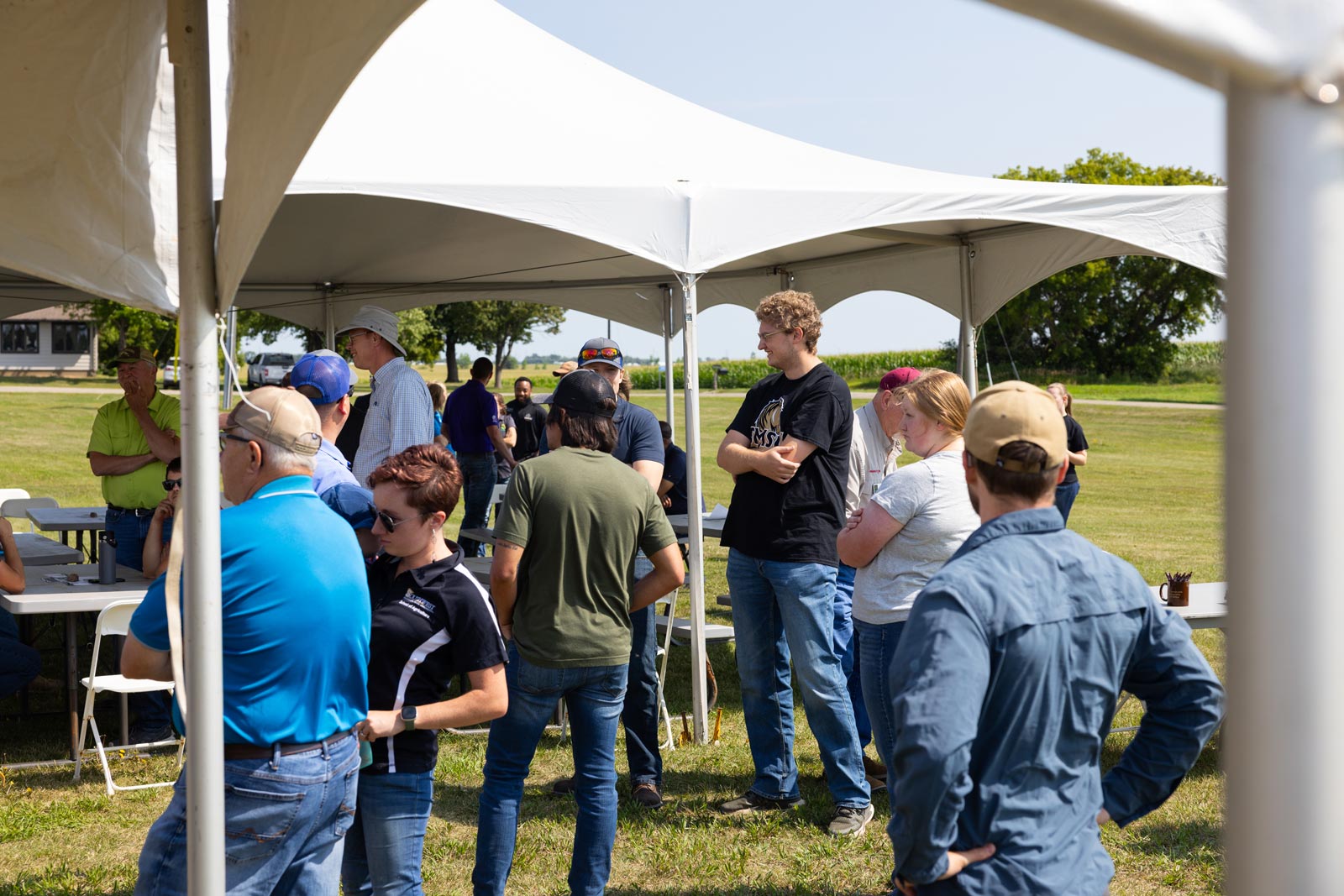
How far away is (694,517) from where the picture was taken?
5.09m

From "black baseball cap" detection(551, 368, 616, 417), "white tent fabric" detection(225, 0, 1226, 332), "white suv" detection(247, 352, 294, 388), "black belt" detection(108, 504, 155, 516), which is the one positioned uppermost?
"white suv" detection(247, 352, 294, 388)

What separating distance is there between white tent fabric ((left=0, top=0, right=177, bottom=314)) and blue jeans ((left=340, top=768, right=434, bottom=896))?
1096mm

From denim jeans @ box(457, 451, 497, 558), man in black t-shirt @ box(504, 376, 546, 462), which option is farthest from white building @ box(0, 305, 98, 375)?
denim jeans @ box(457, 451, 497, 558)

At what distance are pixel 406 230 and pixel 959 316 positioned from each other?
3372mm

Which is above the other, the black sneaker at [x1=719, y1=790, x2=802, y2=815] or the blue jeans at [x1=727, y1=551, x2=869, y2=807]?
the blue jeans at [x1=727, y1=551, x2=869, y2=807]

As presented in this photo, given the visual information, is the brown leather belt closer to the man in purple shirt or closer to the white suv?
the man in purple shirt

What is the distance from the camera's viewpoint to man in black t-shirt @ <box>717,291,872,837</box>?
13.3 feet

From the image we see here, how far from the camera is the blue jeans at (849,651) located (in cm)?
478

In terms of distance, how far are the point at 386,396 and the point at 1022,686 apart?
3.94 m

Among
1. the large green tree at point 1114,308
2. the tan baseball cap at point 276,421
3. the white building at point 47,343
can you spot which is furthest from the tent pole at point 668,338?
Answer: the white building at point 47,343

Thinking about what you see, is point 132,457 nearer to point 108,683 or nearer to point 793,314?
point 108,683

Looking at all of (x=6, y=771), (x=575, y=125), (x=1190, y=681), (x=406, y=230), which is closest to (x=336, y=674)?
(x=1190, y=681)

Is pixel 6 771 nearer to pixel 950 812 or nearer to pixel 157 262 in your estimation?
pixel 157 262

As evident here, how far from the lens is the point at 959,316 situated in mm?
6840
